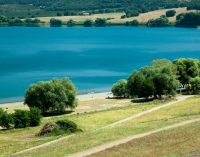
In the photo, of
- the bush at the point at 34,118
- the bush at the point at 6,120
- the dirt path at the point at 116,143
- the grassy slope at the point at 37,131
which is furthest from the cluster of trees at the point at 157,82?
the dirt path at the point at 116,143

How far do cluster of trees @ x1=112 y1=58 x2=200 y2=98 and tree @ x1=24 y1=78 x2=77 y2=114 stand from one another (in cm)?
1561

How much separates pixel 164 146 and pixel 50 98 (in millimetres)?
48712

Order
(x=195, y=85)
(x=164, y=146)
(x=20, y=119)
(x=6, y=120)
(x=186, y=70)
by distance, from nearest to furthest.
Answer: (x=164, y=146) → (x=6, y=120) → (x=20, y=119) → (x=195, y=85) → (x=186, y=70)

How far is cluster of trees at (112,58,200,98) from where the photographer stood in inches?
3735

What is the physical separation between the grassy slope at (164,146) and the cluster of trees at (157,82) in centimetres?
5353

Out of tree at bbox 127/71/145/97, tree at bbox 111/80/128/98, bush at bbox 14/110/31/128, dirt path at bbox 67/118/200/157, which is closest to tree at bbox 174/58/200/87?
tree at bbox 111/80/128/98

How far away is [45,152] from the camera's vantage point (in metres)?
38.1

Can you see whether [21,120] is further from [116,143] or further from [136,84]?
[136,84]

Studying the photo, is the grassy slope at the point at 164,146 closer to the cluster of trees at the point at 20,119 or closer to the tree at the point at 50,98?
the cluster of trees at the point at 20,119

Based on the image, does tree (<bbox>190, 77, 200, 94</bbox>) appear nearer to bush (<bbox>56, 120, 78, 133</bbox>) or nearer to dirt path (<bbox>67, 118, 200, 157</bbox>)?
bush (<bbox>56, 120, 78, 133</bbox>)

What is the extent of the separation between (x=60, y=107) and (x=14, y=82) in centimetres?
6296

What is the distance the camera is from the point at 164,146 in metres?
36.6

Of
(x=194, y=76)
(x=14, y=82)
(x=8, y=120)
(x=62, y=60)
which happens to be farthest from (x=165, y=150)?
(x=62, y=60)

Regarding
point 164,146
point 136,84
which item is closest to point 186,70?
point 136,84
